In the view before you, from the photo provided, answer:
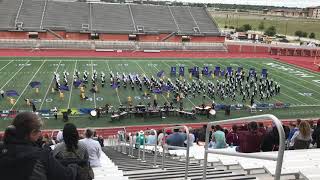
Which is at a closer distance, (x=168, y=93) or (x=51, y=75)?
(x=168, y=93)

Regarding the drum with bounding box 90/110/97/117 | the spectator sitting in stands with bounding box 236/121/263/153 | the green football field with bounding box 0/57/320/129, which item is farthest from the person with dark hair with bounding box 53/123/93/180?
the drum with bounding box 90/110/97/117

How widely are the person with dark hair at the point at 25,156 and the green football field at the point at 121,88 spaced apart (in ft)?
58.3

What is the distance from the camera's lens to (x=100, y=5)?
186ft

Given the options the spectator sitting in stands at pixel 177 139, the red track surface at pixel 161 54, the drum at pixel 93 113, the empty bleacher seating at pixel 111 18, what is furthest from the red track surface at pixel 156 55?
the spectator sitting in stands at pixel 177 139

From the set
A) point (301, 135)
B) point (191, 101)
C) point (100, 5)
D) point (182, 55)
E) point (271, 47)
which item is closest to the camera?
point (301, 135)

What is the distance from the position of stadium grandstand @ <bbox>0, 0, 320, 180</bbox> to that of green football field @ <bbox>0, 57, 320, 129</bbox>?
88 mm

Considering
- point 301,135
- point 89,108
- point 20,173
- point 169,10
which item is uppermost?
point 169,10

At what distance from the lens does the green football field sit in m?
23.4

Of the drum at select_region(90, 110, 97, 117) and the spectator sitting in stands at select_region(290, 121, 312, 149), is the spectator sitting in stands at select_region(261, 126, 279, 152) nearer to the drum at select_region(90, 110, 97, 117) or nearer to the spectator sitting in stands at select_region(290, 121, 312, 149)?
the spectator sitting in stands at select_region(290, 121, 312, 149)

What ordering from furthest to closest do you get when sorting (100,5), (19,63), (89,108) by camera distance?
(100,5) < (19,63) < (89,108)

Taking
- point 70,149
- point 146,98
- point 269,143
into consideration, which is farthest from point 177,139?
point 146,98

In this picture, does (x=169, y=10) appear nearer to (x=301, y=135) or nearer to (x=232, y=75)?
(x=232, y=75)

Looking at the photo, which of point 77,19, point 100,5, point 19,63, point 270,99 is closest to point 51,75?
point 19,63

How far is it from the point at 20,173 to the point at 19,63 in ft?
112
